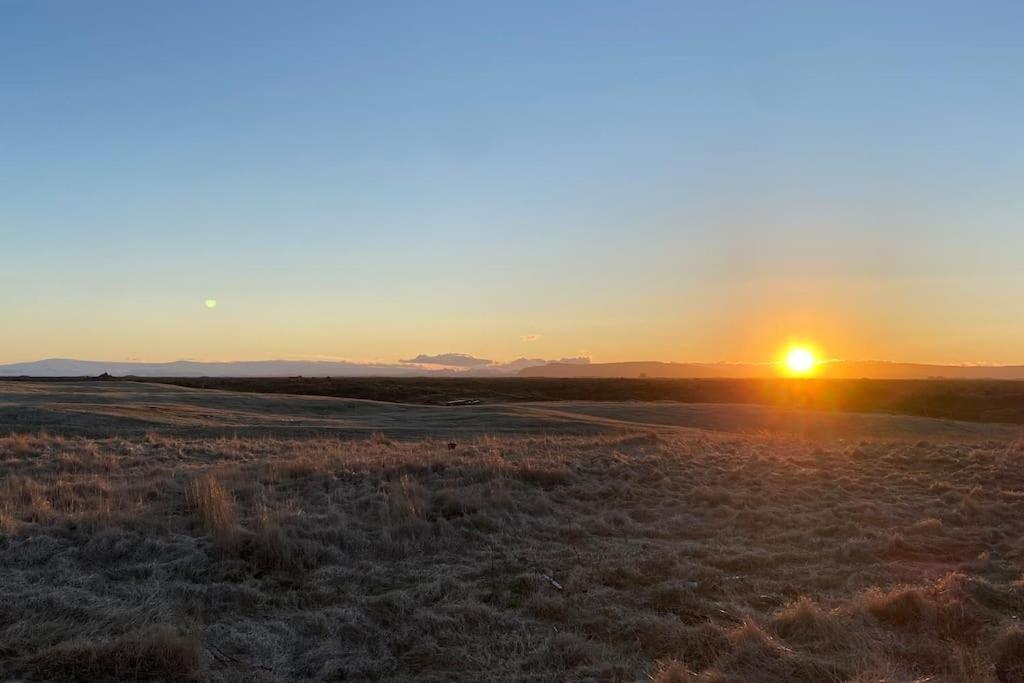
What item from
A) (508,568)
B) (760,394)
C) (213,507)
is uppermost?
(213,507)

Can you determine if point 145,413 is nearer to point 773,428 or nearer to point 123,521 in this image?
point 123,521

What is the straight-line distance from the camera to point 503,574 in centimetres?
884

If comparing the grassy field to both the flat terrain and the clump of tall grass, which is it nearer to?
the flat terrain

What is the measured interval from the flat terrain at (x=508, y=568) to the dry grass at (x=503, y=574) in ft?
0.12

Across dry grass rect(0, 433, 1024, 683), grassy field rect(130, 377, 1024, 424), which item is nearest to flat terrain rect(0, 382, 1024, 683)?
dry grass rect(0, 433, 1024, 683)

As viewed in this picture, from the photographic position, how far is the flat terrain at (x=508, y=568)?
621cm

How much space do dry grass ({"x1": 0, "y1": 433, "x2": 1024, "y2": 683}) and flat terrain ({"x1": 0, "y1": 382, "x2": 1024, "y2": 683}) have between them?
0.12 feet

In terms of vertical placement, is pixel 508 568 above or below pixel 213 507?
below

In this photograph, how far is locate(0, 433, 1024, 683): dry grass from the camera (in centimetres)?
619

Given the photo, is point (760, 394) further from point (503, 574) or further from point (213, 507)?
point (503, 574)

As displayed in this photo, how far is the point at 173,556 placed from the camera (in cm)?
930

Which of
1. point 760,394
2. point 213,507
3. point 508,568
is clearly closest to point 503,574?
point 508,568

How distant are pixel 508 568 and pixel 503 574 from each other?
0.28m

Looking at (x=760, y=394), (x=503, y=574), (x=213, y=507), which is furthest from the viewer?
(x=760, y=394)
